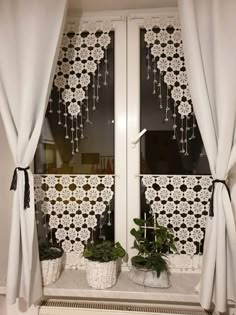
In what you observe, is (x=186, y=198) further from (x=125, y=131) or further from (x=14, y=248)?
(x=14, y=248)

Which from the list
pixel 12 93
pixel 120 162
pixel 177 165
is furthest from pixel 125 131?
pixel 12 93

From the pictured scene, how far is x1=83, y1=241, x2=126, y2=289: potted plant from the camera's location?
4.74 feet

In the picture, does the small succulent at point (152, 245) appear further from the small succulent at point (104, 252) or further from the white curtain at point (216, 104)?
the white curtain at point (216, 104)

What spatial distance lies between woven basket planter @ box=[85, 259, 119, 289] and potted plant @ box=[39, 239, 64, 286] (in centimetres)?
20

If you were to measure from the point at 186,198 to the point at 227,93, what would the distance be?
0.64 m

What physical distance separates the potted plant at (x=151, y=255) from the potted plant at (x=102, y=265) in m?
0.12

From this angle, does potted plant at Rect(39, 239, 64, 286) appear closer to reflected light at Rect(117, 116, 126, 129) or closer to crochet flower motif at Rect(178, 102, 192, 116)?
reflected light at Rect(117, 116, 126, 129)

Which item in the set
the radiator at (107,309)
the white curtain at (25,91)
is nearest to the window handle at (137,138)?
the white curtain at (25,91)

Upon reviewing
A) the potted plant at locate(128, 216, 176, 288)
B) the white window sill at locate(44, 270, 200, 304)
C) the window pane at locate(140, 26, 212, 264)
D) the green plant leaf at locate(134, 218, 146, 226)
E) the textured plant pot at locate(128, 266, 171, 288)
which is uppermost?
the window pane at locate(140, 26, 212, 264)

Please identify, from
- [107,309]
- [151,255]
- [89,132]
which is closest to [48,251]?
[107,309]

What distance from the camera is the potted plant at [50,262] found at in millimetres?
1496

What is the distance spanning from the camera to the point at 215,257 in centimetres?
129

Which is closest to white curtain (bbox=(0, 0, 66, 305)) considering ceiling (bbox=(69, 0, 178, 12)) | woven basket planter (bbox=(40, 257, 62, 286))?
woven basket planter (bbox=(40, 257, 62, 286))

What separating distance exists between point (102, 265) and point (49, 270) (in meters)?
0.32
